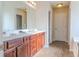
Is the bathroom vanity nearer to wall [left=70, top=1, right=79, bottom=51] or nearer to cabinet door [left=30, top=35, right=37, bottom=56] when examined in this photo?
A: cabinet door [left=30, top=35, right=37, bottom=56]

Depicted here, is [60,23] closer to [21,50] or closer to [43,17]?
[43,17]

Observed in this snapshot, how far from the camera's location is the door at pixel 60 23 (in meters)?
3.23

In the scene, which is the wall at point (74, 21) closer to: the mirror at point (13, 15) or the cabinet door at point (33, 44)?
the cabinet door at point (33, 44)

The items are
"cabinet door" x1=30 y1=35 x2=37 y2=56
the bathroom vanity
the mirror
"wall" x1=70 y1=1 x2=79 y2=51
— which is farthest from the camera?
"wall" x1=70 y1=1 x2=79 y2=51

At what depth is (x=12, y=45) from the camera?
2131 mm

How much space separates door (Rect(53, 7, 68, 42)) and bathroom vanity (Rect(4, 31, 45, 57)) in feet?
1.34

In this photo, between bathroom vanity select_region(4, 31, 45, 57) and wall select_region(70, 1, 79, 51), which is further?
wall select_region(70, 1, 79, 51)

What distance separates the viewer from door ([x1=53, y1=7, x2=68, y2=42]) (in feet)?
10.6

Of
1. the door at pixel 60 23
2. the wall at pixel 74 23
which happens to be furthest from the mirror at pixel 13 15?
the wall at pixel 74 23

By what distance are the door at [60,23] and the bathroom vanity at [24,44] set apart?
41 centimetres

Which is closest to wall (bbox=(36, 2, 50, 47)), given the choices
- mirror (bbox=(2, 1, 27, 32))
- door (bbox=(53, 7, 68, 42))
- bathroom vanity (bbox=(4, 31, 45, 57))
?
bathroom vanity (bbox=(4, 31, 45, 57))

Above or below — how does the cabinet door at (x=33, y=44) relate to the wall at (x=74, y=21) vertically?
below

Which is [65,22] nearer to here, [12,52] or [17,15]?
[17,15]

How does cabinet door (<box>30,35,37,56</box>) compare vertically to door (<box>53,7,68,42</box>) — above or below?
below
